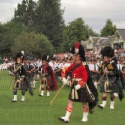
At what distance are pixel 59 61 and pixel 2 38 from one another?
40.3 metres

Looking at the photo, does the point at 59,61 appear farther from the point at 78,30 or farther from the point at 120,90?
the point at 78,30

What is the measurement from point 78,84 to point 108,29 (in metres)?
89.5

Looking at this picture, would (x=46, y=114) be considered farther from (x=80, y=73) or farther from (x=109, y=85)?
(x=109, y=85)

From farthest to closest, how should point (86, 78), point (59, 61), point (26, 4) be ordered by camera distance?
point (26, 4), point (59, 61), point (86, 78)

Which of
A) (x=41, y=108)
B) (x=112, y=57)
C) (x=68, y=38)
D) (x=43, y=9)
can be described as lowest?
(x=41, y=108)

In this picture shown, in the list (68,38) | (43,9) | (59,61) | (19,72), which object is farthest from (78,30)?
(19,72)

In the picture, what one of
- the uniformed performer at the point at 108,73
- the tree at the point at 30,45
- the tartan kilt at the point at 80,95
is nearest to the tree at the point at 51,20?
the tree at the point at 30,45

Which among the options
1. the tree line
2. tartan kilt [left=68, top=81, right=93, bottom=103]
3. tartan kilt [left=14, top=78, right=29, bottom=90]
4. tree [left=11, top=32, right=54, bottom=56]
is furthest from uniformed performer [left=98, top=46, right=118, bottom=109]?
the tree line

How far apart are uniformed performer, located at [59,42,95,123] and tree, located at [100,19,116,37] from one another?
8573 cm

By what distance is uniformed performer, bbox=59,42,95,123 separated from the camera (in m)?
9.77

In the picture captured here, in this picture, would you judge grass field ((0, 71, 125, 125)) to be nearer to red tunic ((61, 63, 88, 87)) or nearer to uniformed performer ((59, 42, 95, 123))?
uniformed performer ((59, 42, 95, 123))

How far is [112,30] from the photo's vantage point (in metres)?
96.4

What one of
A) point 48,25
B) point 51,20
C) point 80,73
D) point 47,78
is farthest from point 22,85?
point 48,25

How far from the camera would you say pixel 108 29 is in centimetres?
9812
